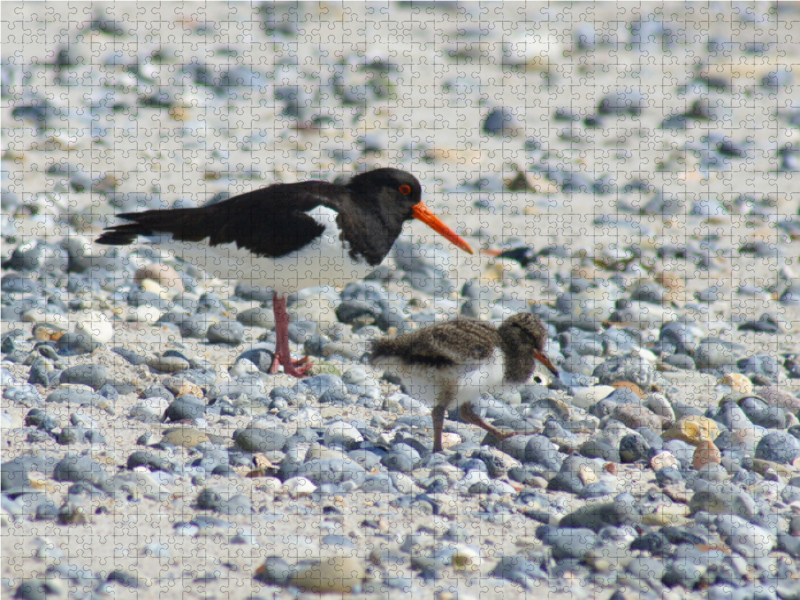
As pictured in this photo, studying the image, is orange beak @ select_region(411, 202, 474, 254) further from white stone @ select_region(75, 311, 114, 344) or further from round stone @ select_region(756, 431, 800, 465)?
round stone @ select_region(756, 431, 800, 465)

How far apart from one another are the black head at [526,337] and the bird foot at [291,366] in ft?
4.42

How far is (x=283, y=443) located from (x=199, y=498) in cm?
71

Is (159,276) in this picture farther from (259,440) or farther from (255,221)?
(259,440)

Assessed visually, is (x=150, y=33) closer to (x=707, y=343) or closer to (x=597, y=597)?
(x=707, y=343)

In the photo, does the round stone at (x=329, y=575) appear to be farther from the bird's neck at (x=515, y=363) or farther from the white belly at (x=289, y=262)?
the white belly at (x=289, y=262)

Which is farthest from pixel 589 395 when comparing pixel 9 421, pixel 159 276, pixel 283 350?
pixel 159 276

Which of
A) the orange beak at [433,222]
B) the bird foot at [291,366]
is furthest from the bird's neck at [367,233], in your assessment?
the bird foot at [291,366]

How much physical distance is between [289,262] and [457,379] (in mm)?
1807

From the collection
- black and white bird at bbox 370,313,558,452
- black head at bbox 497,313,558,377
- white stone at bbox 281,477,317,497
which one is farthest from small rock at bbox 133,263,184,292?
white stone at bbox 281,477,317,497

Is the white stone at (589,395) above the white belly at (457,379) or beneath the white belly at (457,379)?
beneath

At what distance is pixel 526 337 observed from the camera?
562 centimetres

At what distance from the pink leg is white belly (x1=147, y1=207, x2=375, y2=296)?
0.41 feet

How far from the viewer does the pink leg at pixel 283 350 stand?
6.33m
